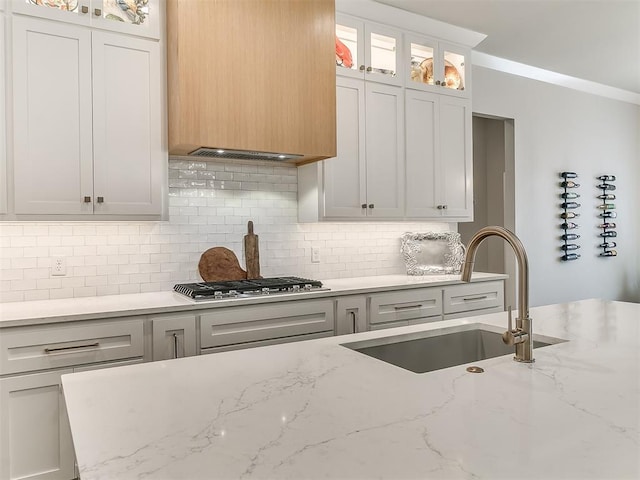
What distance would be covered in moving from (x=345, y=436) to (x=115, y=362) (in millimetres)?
1843

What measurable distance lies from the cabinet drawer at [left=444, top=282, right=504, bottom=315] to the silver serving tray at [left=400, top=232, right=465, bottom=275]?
0.80 feet

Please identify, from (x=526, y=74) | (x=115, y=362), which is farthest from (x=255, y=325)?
(x=526, y=74)

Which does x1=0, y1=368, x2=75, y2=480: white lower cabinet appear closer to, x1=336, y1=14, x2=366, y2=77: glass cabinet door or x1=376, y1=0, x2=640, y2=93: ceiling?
x1=336, y1=14, x2=366, y2=77: glass cabinet door

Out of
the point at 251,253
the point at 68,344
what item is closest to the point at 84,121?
the point at 68,344

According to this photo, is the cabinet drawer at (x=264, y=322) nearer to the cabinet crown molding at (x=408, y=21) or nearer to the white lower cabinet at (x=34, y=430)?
the white lower cabinet at (x=34, y=430)

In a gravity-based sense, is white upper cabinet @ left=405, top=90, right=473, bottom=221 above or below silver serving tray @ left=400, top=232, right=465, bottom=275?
above

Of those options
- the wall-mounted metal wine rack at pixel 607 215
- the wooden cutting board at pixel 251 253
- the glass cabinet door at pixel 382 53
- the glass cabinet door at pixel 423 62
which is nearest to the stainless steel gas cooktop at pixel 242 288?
the wooden cutting board at pixel 251 253

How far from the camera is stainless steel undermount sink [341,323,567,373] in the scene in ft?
5.53

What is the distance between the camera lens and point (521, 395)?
1098 millimetres

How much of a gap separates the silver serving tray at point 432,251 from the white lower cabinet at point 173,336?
1951 mm

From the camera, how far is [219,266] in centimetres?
328

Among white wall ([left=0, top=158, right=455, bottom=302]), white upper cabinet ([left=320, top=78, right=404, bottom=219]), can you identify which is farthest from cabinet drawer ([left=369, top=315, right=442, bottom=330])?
white upper cabinet ([left=320, top=78, right=404, bottom=219])

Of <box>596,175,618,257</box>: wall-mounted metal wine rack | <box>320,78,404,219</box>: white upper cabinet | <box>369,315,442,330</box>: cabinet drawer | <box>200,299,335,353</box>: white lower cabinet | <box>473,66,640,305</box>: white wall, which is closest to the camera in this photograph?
<box>200,299,335,353</box>: white lower cabinet

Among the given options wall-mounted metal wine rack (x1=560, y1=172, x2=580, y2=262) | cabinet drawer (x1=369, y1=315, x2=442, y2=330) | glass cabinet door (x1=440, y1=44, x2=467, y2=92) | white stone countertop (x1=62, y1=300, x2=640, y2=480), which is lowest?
cabinet drawer (x1=369, y1=315, x2=442, y2=330)
